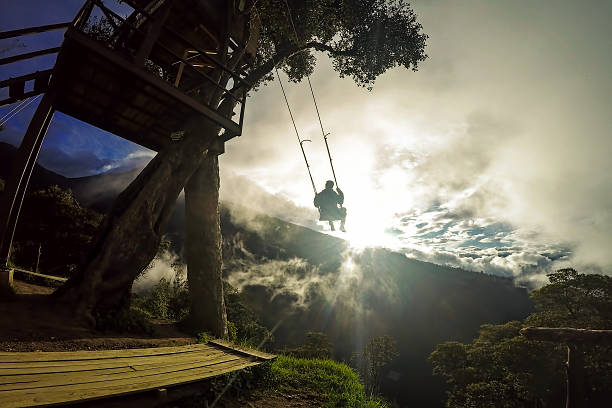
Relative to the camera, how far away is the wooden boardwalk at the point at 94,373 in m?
2.58

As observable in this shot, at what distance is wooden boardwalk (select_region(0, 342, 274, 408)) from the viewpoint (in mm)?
2580

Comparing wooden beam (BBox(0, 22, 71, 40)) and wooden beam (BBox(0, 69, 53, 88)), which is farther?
wooden beam (BBox(0, 69, 53, 88))

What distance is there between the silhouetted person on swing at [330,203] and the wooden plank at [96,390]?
5.41 m

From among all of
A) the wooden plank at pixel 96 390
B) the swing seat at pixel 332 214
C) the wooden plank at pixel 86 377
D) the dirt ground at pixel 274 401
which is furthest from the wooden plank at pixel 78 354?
the swing seat at pixel 332 214

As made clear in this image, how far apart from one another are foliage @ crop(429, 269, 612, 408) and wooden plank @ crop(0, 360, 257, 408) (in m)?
28.6

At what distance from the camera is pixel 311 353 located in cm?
3228

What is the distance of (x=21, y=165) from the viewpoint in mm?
6582

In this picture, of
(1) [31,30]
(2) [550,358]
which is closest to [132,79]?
(1) [31,30]

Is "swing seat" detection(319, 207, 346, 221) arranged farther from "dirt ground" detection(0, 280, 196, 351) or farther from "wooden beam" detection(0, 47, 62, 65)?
"wooden beam" detection(0, 47, 62, 65)

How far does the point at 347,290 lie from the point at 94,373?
336 ft

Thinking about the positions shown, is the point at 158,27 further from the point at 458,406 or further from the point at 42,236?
the point at 458,406

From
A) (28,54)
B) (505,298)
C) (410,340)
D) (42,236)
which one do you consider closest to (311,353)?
(42,236)

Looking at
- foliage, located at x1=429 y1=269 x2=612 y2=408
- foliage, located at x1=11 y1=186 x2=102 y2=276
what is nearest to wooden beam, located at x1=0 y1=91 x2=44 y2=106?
foliage, located at x1=11 y1=186 x2=102 y2=276

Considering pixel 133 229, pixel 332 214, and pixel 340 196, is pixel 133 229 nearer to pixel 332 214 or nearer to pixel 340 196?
pixel 332 214
